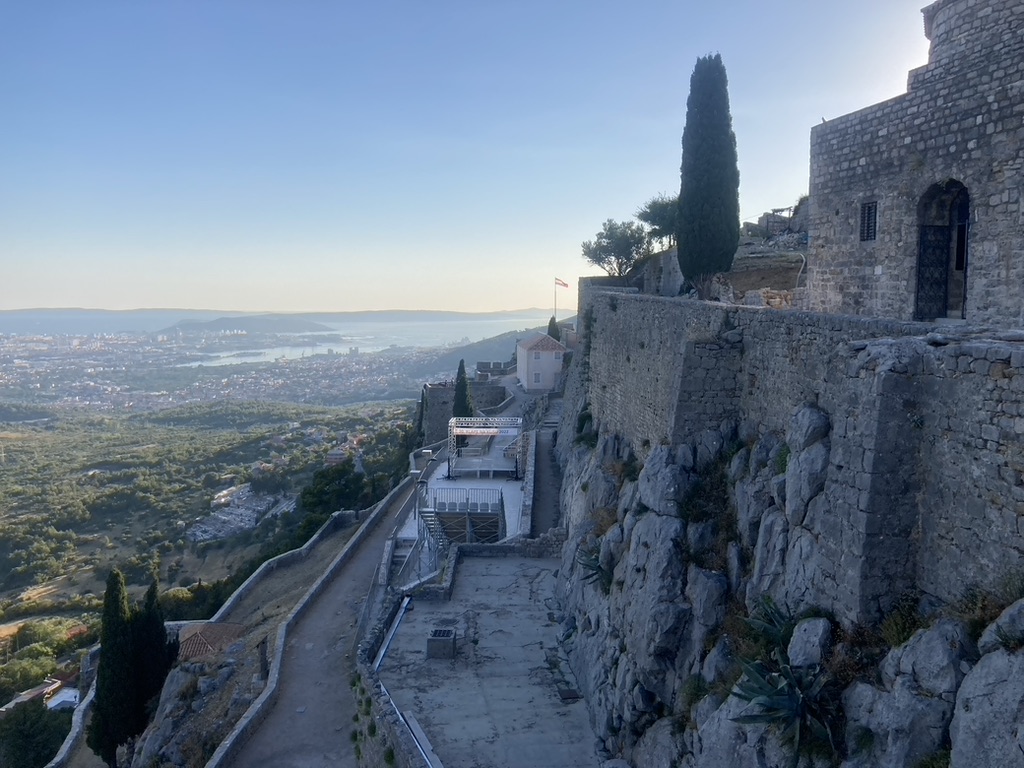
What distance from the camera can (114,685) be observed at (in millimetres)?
20734

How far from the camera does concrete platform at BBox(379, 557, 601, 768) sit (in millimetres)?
11953


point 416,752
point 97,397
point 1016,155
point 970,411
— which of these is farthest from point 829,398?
point 97,397

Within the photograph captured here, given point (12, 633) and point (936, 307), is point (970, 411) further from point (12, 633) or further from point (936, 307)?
point (12, 633)

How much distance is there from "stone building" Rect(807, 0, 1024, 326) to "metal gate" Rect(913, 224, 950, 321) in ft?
0.05

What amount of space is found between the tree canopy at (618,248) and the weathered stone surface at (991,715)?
3435cm

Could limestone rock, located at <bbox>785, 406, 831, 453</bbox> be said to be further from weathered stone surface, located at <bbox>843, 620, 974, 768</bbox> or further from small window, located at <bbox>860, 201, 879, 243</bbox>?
small window, located at <bbox>860, 201, 879, 243</bbox>

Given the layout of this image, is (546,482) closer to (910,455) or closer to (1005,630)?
(910,455)

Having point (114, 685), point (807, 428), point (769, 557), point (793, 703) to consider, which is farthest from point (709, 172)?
point (114, 685)

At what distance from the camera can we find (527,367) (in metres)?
46.7

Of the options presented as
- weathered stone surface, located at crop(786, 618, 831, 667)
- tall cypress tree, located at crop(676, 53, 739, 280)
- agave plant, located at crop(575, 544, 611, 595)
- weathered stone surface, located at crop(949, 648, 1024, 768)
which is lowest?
agave plant, located at crop(575, 544, 611, 595)

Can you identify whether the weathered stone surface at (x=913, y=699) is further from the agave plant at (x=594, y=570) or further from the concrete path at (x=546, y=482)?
the concrete path at (x=546, y=482)

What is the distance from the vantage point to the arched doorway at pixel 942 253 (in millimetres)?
10078

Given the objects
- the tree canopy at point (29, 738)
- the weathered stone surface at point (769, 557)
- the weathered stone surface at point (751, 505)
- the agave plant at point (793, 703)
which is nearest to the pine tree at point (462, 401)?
the tree canopy at point (29, 738)

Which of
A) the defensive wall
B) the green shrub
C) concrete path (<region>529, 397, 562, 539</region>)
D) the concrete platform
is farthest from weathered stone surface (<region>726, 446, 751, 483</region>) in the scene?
concrete path (<region>529, 397, 562, 539</region>)
